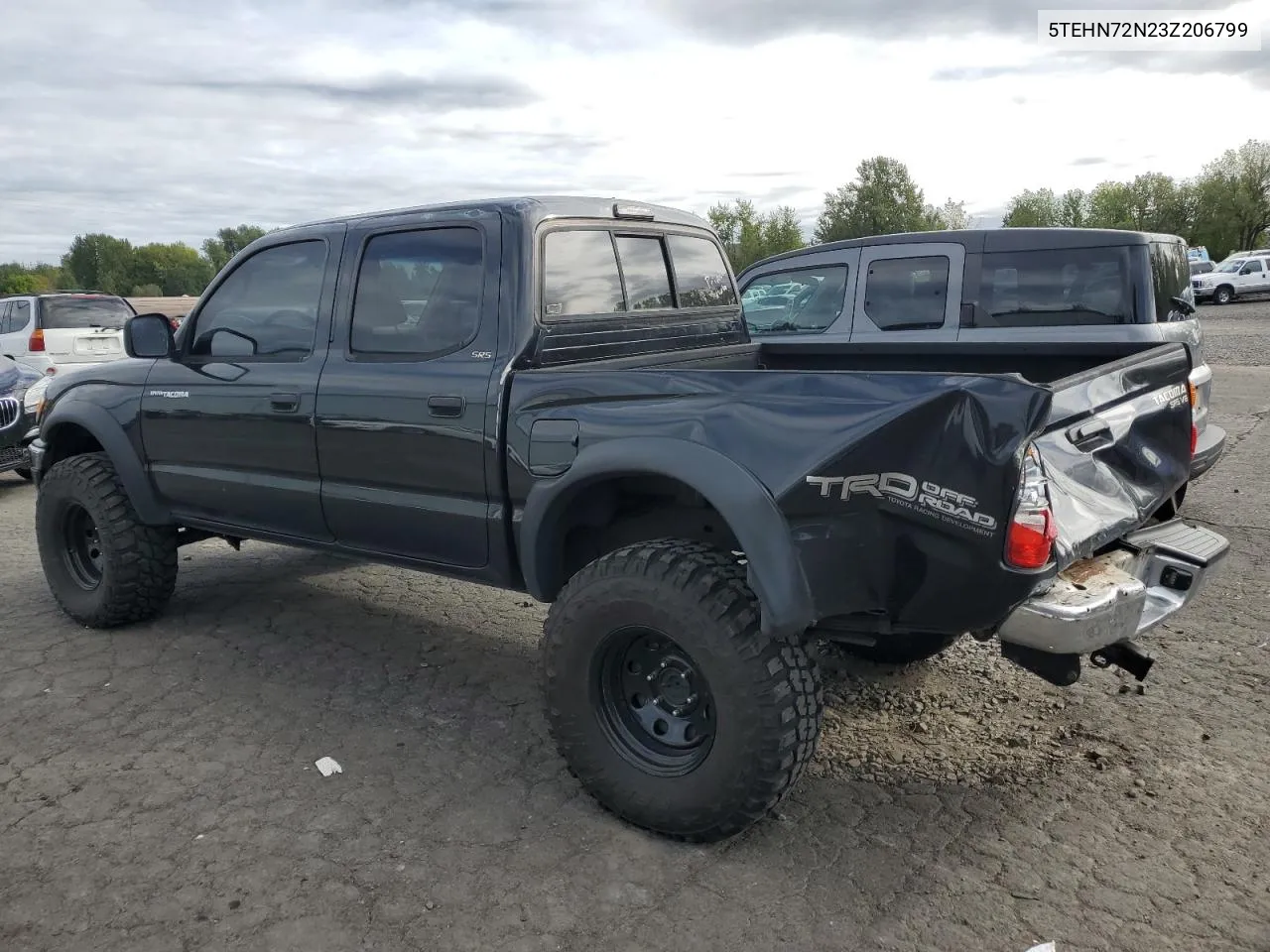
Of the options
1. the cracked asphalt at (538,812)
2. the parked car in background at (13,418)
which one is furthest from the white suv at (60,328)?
the cracked asphalt at (538,812)

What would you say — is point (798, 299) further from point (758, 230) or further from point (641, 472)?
point (758, 230)

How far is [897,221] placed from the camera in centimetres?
7688

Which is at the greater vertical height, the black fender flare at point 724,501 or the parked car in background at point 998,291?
the parked car in background at point 998,291

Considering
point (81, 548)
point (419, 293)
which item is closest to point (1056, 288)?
point (419, 293)

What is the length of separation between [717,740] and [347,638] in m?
2.60

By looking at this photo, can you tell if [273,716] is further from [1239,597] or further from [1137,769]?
[1239,597]

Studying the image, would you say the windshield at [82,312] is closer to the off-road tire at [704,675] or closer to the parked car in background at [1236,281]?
the off-road tire at [704,675]

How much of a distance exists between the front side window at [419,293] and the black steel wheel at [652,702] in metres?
1.29

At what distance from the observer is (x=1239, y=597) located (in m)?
4.88

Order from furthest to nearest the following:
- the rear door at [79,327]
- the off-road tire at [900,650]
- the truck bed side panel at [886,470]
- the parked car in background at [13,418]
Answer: the rear door at [79,327]
the parked car in background at [13,418]
the off-road tire at [900,650]
the truck bed side panel at [886,470]

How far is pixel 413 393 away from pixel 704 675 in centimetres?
155

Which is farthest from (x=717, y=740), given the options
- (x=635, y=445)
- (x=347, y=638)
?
(x=347, y=638)

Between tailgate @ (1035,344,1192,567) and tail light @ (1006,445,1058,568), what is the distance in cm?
14

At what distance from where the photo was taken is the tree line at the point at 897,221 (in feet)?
202
